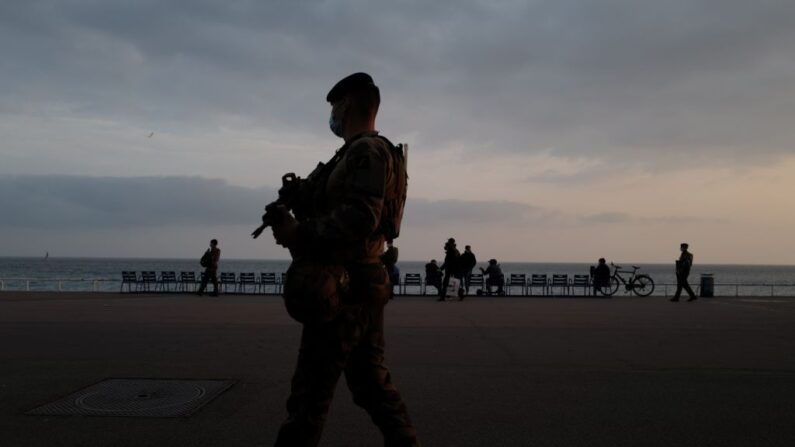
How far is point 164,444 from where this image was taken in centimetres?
418

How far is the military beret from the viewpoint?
10.3ft

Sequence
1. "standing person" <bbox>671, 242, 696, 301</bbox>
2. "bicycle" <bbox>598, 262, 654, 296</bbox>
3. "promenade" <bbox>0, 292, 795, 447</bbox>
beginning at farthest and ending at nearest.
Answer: "bicycle" <bbox>598, 262, 654, 296</bbox>, "standing person" <bbox>671, 242, 696, 301</bbox>, "promenade" <bbox>0, 292, 795, 447</bbox>

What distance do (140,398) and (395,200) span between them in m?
3.49

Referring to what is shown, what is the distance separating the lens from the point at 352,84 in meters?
3.16

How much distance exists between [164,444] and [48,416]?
1278mm

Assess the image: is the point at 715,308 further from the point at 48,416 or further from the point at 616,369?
the point at 48,416

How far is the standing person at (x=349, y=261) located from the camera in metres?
2.74

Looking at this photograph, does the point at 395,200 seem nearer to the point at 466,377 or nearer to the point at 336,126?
the point at 336,126

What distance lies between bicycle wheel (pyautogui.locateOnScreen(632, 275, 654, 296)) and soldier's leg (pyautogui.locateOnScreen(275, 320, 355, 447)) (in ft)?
68.7

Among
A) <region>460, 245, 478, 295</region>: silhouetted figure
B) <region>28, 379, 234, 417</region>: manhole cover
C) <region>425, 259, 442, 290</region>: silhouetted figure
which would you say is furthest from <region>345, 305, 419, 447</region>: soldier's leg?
<region>425, 259, 442, 290</region>: silhouetted figure

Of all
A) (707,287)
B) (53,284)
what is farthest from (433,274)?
(53,284)

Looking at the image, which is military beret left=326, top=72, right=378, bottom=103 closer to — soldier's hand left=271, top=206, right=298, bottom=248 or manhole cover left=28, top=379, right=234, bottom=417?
soldier's hand left=271, top=206, right=298, bottom=248

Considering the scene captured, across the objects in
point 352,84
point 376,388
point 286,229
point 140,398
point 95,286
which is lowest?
point 95,286

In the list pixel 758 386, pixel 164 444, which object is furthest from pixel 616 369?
pixel 164 444
